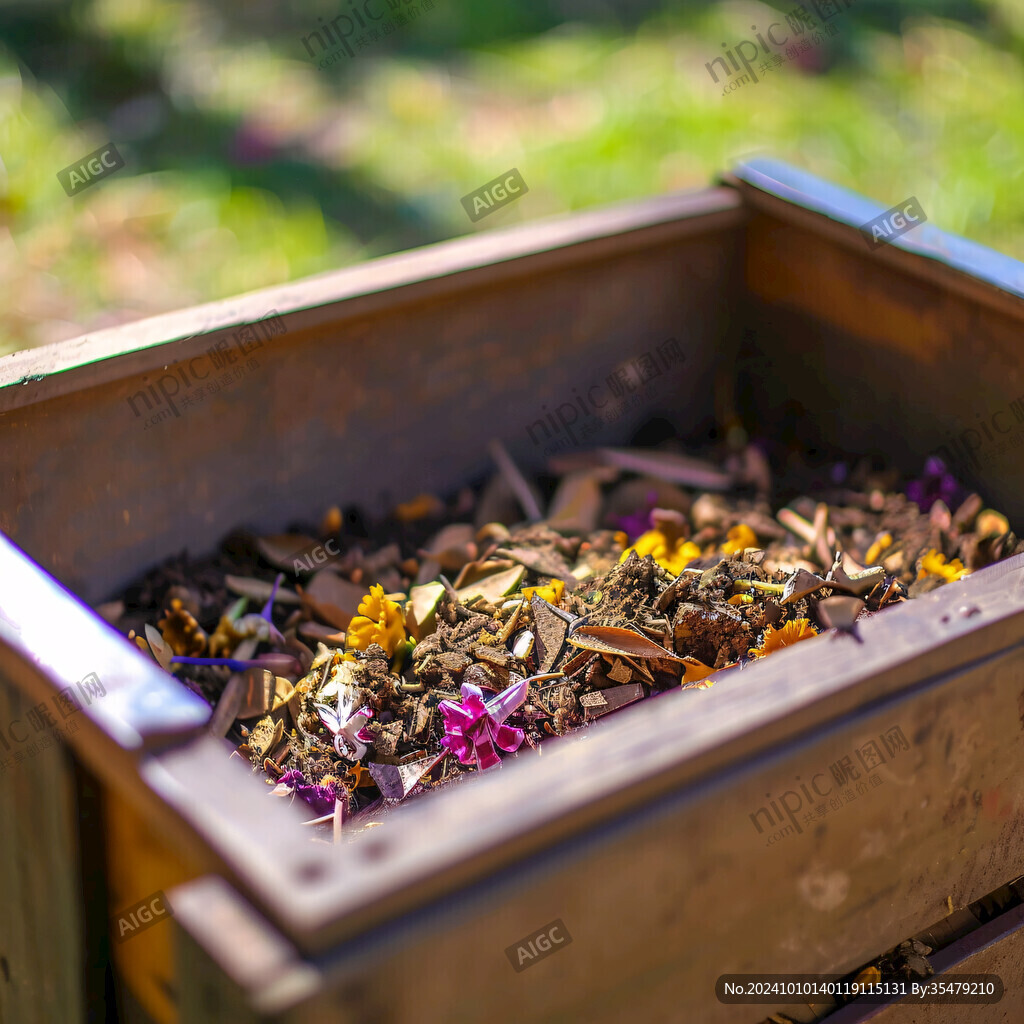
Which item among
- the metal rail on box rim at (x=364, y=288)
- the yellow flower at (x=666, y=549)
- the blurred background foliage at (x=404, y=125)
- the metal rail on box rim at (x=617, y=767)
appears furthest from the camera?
the blurred background foliage at (x=404, y=125)

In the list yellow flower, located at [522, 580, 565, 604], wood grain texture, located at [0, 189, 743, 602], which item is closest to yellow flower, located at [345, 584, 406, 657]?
yellow flower, located at [522, 580, 565, 604]

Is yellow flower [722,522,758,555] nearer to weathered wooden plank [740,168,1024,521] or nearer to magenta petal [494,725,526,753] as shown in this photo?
weathered wooden plank [740,168,1024,521]

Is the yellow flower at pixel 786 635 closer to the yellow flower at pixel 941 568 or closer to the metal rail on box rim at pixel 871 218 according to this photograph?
the yellow flower at pixel 941 568

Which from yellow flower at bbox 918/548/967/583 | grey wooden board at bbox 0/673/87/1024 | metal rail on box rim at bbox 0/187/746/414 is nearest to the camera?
grey wooden board at bbox 0/673/87/1024

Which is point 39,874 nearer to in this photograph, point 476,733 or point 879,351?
point 476,733

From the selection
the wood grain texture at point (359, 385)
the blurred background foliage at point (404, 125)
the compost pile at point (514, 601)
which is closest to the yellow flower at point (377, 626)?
the compost pile at point (514, 601)

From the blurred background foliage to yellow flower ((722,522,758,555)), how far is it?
172 centimetres

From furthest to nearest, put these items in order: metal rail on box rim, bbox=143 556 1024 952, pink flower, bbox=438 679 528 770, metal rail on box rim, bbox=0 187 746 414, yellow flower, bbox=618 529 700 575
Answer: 1. yellow flower, bbox=618 529 700 575
2. metal rail on box rim, bbox=0 187 746 414
3. pink flower, bbox=438 679 528 770
4. metal rail on box rim, bbox=143 556 1024 952

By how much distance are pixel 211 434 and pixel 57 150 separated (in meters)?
2.35

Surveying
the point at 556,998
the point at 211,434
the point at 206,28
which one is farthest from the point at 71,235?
the point at 556,998

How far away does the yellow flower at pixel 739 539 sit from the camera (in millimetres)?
1831

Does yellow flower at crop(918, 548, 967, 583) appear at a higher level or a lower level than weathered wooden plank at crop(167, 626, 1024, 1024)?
higher

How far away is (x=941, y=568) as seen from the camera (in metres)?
1.68

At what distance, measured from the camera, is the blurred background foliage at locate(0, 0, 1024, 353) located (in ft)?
10.9
